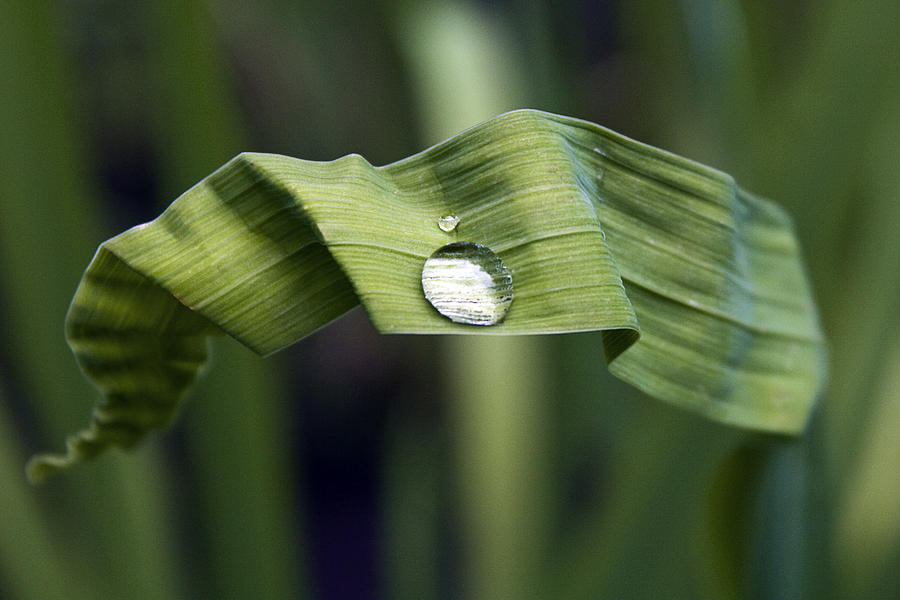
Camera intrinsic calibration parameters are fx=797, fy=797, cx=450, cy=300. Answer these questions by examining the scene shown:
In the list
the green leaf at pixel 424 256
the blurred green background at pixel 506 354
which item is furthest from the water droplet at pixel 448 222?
the blurred green background at pixel 506 354

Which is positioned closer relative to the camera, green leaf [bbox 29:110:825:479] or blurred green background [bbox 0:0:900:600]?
green leaf [bbox 29:110:825:479]

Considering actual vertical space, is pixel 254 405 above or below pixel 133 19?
below

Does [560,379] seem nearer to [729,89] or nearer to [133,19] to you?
[729,89]

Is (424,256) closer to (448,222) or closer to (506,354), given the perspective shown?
(448,222)

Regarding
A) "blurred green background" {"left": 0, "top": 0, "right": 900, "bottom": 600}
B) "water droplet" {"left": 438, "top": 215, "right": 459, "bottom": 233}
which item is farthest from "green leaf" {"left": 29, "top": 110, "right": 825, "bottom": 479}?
"blurred green background" {"left": 0, "top": 0, "right": 900, "bottom": 600}

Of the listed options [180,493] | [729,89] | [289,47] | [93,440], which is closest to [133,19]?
[289,47]

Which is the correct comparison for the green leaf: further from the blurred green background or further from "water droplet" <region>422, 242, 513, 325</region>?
the blurred green background

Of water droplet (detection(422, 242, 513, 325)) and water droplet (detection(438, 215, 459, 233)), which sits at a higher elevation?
water droplet (detection(438, 215, 459, 233))

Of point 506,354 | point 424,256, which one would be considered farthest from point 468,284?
point 506,354

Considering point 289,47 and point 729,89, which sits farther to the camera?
point 289,47
